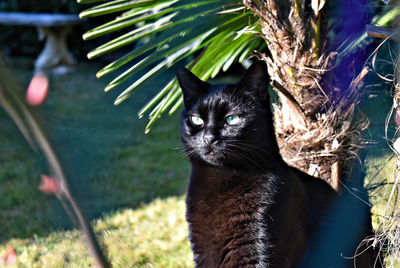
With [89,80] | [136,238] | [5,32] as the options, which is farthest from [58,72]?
[136,238]

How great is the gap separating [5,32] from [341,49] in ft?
18.3

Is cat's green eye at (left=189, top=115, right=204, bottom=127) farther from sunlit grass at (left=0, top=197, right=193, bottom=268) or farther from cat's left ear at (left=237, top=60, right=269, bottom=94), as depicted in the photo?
sunlit grass at (left=0, top=197, right=193, bottom=268)

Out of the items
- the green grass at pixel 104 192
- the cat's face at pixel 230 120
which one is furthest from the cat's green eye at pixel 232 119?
the green grass at pixel 104 192

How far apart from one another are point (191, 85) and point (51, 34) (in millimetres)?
4783

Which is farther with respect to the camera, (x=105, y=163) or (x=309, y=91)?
(x=105, y=163)

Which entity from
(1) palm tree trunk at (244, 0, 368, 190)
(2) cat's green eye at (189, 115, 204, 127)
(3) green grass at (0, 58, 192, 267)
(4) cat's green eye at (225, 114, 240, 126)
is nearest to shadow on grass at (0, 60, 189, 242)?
(3) green grass at (0, 58, 192, 267)

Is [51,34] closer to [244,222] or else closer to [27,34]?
[27,34]

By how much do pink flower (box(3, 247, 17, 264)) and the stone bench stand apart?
3698mm

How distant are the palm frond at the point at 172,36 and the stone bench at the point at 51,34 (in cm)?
429

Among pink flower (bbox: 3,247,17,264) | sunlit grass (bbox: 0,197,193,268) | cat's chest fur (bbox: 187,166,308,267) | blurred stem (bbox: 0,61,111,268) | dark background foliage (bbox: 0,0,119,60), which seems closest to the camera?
blurred stem (bbox: 0,61,111,268)

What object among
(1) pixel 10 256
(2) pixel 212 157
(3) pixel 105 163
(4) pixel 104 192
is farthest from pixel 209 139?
(3) pixel 105 163

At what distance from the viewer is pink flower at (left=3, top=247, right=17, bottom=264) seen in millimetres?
2037

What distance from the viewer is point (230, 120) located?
1349mm

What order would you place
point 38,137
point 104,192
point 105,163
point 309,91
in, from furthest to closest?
1. point 105,163
2. point 104,192
3. point 309,91
4. point 38,137
